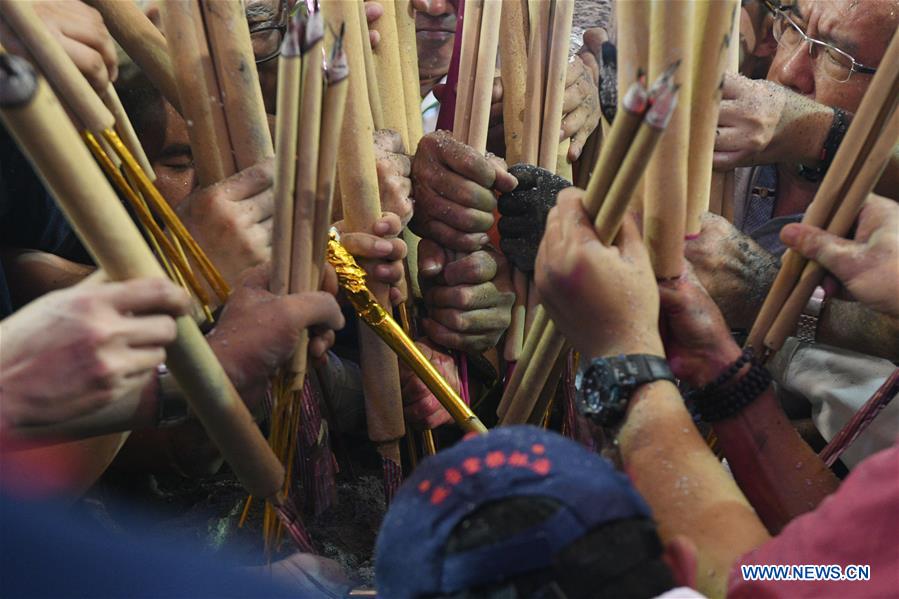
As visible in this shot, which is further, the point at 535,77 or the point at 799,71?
the point at 799,71

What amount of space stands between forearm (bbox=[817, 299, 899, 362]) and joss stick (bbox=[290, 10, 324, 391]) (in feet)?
2.50

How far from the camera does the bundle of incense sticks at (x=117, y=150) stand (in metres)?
0.80

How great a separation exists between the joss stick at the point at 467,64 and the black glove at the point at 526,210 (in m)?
0.10

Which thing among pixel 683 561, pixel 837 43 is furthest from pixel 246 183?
pixel 837 43

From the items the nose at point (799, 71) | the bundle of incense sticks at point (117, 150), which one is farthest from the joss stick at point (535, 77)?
the bundle of incense sticks at point (117, 150)

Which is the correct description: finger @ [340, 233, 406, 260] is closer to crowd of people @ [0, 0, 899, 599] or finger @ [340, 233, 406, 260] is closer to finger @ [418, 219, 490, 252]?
crowd of people @ [0, 0, 899, 599]

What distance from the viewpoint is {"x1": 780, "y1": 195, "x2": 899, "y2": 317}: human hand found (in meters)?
0.90

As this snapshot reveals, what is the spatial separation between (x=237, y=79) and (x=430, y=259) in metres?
0.45

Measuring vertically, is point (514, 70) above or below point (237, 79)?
below

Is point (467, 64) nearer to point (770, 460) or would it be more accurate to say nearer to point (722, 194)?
point (722, 194)

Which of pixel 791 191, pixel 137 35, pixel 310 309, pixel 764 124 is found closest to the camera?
pixel 310 309

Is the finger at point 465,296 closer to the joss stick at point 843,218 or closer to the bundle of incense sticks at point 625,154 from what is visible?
the bundle of incense sticks at point 625,154

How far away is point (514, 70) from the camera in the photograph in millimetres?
1373

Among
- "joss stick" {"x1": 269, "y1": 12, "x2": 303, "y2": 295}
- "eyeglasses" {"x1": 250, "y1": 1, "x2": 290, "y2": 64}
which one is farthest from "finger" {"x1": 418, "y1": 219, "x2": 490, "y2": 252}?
"joss stick" {"x1": 269, "y1": 12, "x2": 303, "y2": 295}
